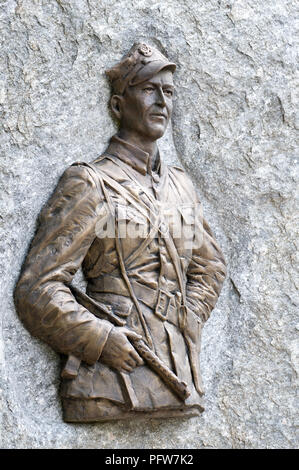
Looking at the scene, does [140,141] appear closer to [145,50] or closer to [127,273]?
[145,50]

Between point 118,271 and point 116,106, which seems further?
point 116,106

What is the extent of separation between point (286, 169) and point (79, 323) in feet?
4.44

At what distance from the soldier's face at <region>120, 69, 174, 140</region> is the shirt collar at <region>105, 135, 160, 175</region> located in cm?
8

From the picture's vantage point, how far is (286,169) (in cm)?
504

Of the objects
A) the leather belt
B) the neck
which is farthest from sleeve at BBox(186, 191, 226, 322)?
the neck

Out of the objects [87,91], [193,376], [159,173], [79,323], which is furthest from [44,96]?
[193,376]

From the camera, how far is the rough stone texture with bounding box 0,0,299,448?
454cm

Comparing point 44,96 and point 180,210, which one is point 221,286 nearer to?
point 180,210

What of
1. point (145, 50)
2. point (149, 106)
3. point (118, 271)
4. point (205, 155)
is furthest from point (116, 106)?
point (118, 271)

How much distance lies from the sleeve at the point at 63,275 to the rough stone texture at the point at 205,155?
0.08 meters

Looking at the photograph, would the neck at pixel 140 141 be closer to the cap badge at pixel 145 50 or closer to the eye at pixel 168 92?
the eye at pixel 168 92

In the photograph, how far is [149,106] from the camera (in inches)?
186

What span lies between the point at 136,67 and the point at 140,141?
0.34m

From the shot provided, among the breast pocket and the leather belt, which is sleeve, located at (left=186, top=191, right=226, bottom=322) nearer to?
the leather belt
